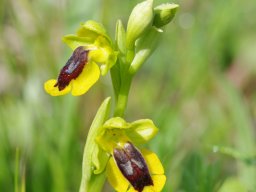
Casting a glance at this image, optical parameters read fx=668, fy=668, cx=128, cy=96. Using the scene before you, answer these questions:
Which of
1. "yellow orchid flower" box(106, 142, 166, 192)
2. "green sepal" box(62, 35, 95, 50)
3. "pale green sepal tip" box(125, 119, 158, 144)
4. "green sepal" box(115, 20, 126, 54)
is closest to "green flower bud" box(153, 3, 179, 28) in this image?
"green sepal" box(115, 20, 126, 54)

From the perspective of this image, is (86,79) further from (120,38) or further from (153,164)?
(153,164)

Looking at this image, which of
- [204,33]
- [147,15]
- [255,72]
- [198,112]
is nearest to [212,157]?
[198,112]

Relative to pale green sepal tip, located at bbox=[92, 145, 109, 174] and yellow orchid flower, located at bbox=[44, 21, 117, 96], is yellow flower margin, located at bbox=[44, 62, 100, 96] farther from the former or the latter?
pale green sepal tip, located at bbox=[92, 145, 109, 174]

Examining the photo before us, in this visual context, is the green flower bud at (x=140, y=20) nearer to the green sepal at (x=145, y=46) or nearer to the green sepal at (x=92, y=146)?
the green sepal at (x=145, y=46)

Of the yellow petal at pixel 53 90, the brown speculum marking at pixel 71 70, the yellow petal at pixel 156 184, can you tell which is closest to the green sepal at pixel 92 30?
the brown speculum marking at pixel 71 70

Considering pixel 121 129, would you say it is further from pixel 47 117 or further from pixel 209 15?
pixel 209 15

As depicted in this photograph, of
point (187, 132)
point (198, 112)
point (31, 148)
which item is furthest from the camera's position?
point (198, 112)
